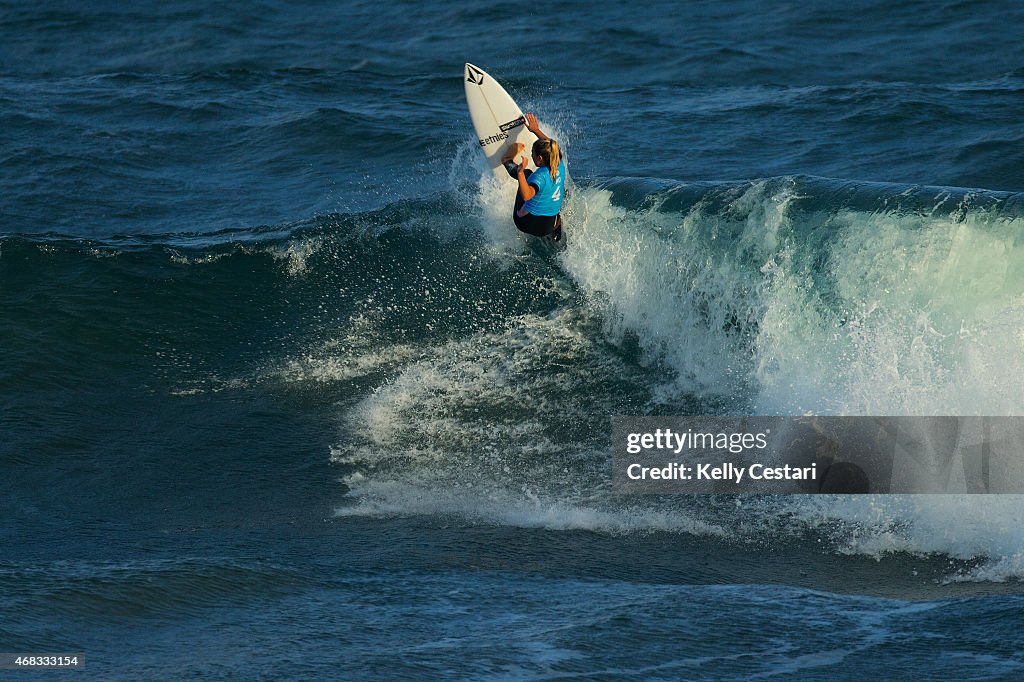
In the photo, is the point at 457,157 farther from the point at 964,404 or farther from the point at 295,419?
the point at 964,404

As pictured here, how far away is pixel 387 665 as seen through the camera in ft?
22.9

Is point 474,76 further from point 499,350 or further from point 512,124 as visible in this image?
point 499,350

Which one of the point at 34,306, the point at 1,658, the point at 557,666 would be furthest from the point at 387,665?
the point at 34,306

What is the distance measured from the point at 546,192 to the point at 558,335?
152cm

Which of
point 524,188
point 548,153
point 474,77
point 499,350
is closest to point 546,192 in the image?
point 524,188

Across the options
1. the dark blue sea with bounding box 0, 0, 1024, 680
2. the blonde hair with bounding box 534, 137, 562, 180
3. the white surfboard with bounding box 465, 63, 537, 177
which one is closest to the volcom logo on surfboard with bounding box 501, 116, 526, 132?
the white surfboard with bounding box 465, 63, 537, 177

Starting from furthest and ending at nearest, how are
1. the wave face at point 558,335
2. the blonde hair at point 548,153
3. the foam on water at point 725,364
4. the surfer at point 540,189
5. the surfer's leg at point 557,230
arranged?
the surfer's leg at point 557,230
the surfer at point 540,189
the blonde hair at point 548,153
the wave face at point 558,335
the foam on water at point 725,364

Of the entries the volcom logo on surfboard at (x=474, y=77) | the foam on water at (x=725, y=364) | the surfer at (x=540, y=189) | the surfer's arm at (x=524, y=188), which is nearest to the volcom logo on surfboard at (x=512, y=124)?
the volcom logo on surfboard at (x=474, y=77)

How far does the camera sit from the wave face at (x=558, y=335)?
10344mm

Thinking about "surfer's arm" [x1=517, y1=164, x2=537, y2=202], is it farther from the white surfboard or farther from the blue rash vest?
the white surfboard

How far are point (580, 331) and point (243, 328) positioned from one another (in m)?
3.79

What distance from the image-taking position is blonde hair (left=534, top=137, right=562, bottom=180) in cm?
1338

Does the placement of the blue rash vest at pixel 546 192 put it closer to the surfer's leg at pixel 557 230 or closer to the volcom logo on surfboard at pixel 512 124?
the surfer's leg at pixel 557 230

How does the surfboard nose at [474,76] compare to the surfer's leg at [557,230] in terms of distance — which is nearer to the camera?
the surfer's leg at [557,230]
